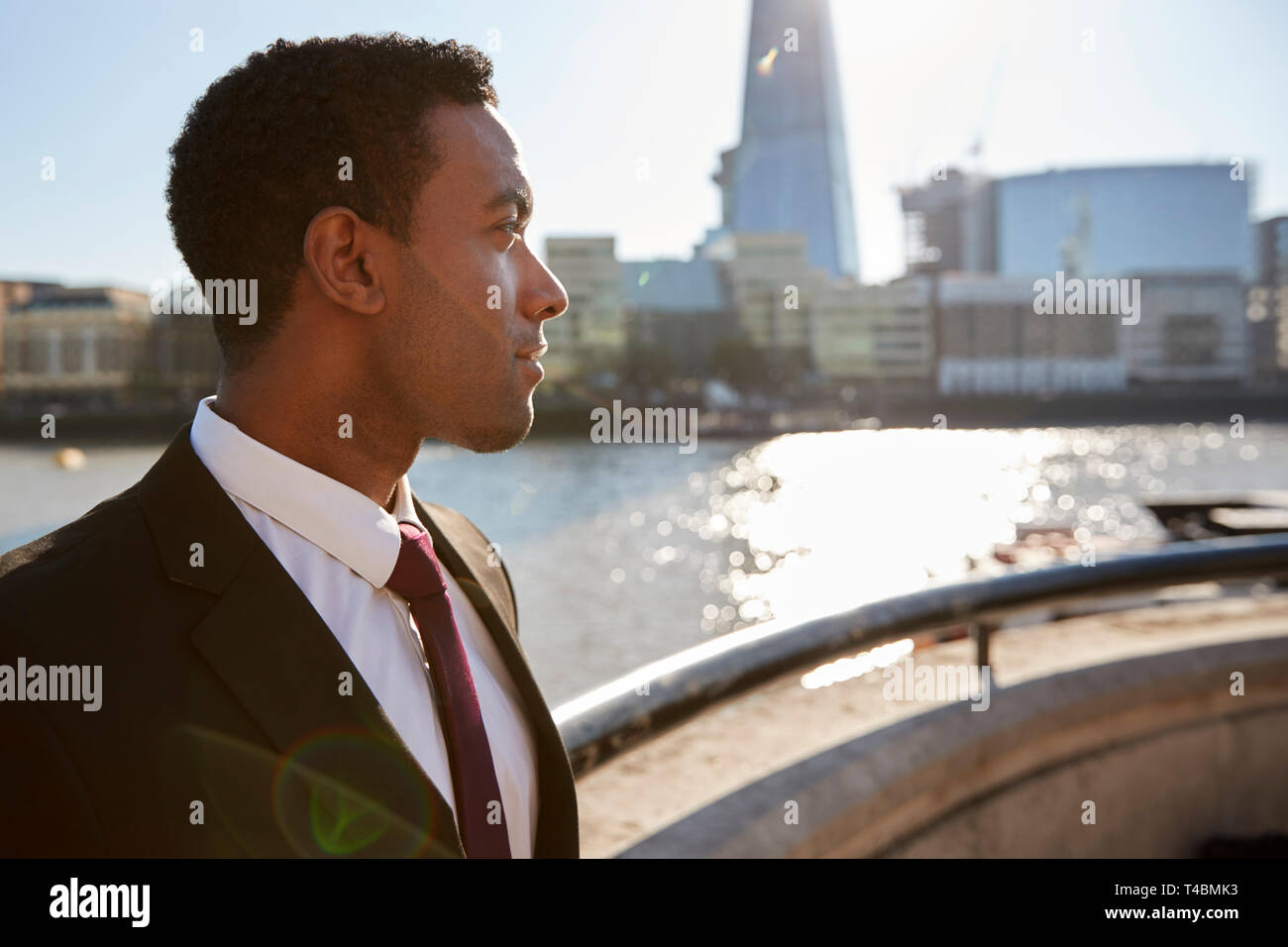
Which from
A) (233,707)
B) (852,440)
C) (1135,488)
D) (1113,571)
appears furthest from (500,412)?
(852,440)

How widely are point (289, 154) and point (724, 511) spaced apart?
165ft

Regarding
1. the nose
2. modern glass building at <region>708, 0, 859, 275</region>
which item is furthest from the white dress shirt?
modern glass building at <region>708, 0, 859, 275</region>

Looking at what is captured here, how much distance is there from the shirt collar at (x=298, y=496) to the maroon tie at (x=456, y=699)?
41 millimetres

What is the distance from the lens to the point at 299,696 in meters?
1.13

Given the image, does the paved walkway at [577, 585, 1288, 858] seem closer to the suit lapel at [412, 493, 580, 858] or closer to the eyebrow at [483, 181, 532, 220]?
the suit lapel at [412, 493, 580, 858]

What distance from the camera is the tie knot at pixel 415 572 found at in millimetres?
1362

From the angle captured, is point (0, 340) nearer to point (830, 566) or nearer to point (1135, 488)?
point (830, 566)

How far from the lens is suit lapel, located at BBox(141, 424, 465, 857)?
1085 mm

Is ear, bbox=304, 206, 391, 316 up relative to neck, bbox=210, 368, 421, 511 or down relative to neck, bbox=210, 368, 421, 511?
up

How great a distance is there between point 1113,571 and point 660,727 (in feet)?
5.27

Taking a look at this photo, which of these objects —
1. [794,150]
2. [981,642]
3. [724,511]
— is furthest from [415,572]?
[794,150]

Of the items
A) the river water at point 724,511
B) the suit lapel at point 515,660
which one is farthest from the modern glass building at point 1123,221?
the suit lapel at point 515,660

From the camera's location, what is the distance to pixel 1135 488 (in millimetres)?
54719

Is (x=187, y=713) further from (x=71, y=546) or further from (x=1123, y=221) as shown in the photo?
(x=1123, y=221)
